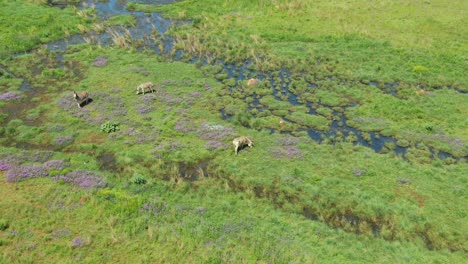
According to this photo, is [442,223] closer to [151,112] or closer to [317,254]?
[317,254]

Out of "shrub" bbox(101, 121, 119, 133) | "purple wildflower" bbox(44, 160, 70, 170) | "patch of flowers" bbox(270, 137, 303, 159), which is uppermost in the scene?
"shrub" bbox(101, 121, 119, 133)

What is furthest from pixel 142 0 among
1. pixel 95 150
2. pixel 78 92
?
pixel 95 150

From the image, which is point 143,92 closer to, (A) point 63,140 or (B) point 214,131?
(A) point 63,140

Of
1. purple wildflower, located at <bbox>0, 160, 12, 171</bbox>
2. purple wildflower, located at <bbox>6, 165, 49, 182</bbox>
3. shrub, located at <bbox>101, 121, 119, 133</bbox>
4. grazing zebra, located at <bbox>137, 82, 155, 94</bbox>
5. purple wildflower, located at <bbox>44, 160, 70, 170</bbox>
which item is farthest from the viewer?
grazing zebra, located at <bbox>137, 82, 155, 94</bbox>

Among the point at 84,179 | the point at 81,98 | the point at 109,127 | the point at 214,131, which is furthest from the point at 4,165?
the point at 214,131

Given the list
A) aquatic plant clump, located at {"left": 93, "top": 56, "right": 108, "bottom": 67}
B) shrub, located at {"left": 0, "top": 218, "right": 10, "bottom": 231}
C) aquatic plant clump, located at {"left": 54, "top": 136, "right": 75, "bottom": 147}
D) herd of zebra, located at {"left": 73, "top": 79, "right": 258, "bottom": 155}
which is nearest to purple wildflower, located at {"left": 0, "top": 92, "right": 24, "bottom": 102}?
herd of zebra, located at {"left": 73, "top": 79, "right": 258, "bottom": 155}

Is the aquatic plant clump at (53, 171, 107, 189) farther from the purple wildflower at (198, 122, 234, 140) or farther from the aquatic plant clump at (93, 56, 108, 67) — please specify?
the aquatic plant clump at (93, 56, 108, 67)
